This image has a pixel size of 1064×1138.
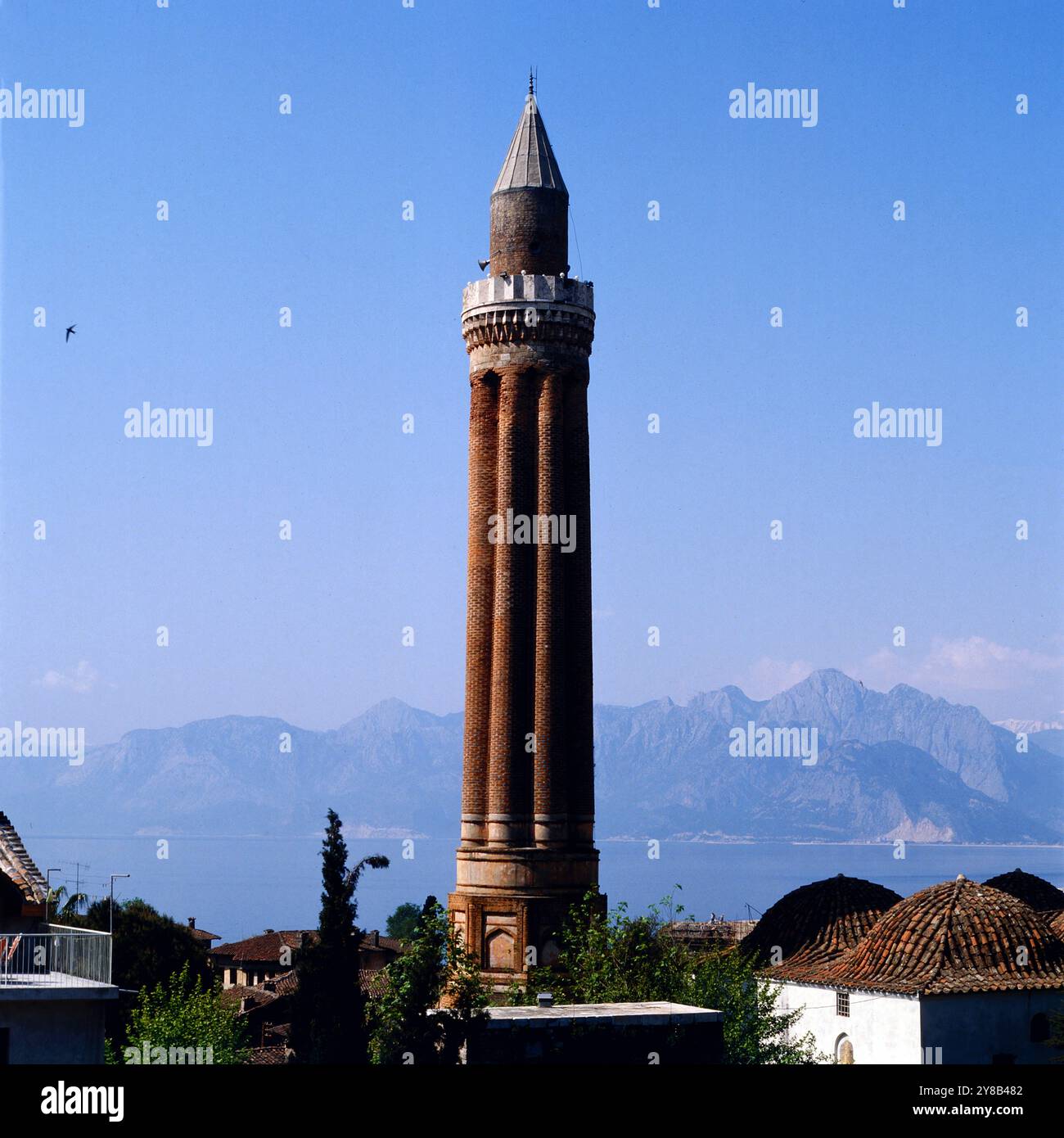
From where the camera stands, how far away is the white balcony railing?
113 feet

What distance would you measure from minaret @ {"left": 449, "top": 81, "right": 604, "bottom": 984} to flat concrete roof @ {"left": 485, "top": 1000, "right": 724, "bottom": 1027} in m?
18.9

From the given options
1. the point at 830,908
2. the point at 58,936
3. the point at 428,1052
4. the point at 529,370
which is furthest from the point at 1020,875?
the point at 58,936

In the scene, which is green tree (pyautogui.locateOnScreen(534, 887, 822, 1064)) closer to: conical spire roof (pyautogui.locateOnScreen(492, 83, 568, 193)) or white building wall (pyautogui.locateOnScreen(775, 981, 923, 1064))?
white building wall (pyautogui.locateOnScreen(775, 981, 923, 1064))

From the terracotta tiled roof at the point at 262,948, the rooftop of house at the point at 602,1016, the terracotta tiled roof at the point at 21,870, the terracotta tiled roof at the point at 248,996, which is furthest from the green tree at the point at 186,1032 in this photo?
the terracotta tiled roof at the point at 262,948

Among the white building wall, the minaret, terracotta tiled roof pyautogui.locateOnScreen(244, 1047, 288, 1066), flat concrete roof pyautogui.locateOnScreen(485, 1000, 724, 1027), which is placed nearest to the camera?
flat concrete roof pyautogui.locateOnScreen(485, 1000, 724, 1027)

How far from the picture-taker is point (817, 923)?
5916 cm

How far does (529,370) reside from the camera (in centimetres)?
6266

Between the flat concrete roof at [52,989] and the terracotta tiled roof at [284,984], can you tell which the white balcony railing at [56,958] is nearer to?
the flat concrete roof at [52,989]

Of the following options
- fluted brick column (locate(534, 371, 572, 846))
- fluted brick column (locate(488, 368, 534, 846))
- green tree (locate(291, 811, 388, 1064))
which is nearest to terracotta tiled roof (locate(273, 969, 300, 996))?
fluted brick column (locate(488, 368, 534, 846))

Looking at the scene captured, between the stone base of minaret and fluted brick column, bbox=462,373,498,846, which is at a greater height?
fluted brick column, bbox=462,373,498,846

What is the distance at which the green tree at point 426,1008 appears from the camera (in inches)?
1534

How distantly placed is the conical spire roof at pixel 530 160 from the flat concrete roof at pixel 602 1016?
3263 centimetres
